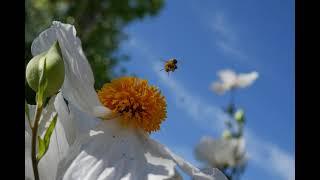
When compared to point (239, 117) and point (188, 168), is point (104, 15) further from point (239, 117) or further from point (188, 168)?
point (188, 168)

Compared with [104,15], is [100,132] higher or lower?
lower

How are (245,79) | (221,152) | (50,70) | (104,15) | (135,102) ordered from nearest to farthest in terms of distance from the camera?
(50,70)
(135,102)
(221,152)
(245,79)
(104,15)

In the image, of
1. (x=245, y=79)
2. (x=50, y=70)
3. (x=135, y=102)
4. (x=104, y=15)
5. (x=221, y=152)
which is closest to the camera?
(x=50, y=70)

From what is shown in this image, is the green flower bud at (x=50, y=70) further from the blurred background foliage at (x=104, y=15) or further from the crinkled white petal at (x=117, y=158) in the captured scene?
the blurred background foliage at (x=104, y=15)

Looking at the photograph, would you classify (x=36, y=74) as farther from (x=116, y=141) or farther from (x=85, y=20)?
(x=85, y=20)

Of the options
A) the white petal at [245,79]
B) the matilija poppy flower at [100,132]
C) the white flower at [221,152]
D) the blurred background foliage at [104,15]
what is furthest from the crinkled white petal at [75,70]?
the blurred background foliage at [104,15]

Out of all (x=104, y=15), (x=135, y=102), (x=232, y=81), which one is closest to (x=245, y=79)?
(x=232, y=81)

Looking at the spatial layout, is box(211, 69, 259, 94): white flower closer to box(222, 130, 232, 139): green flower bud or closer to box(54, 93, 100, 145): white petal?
box(222, 130, 232, 139): green flower bud

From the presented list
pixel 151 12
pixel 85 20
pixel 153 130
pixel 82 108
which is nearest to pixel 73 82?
pixel 82 108

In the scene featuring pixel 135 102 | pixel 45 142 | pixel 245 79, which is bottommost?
pixel 45 142
